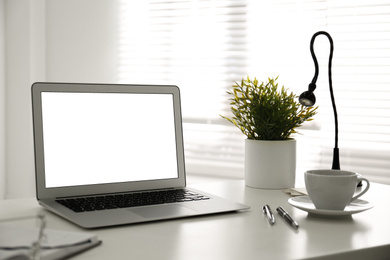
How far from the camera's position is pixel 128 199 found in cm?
121

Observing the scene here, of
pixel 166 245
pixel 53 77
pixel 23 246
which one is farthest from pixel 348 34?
pixel 23 246

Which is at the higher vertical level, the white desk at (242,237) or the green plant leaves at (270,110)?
the green plant leaves at (270,110)

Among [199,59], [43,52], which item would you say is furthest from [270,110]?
[43,52]

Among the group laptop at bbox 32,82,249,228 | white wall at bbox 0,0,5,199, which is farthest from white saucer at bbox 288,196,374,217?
white wall at bbox 0,0,5,199

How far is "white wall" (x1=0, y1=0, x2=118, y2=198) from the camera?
3158 millimetres

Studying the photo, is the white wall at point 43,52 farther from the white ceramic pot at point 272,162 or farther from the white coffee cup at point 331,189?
the white coffee cup at point 331,189

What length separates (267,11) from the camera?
276cm

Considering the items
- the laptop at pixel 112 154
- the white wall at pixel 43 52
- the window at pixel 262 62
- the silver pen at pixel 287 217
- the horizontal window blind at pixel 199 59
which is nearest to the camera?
the silver pen at pixel 287 217

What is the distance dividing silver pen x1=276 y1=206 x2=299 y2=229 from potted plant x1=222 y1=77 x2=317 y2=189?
0.95ft

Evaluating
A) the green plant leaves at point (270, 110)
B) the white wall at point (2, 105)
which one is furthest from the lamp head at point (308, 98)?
the white wall at point (2, 105)

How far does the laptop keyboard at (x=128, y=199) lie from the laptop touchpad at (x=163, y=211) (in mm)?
41

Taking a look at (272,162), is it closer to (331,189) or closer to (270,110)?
(270,110)

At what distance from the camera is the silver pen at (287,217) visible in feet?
3.42

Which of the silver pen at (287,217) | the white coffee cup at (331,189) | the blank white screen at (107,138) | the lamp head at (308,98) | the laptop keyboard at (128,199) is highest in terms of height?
the lamp head at (308,98)
